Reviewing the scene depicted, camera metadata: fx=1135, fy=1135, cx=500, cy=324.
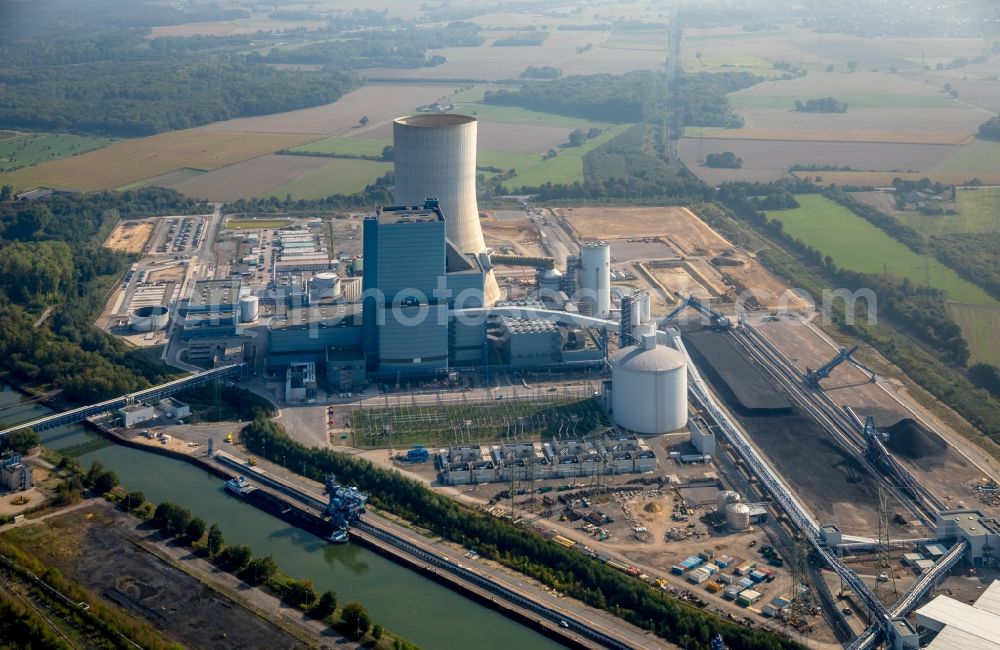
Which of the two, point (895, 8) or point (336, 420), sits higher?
point (895, 8)

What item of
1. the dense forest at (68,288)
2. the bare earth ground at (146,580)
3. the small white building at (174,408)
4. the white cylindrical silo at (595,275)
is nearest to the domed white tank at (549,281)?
the white cylindrical silo at (595,275)

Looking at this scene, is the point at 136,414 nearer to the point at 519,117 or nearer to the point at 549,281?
the point at 549,281

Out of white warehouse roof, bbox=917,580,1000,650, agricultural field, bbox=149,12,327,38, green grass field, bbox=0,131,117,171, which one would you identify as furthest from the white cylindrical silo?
agricultural field, bbox=149,12,327,38

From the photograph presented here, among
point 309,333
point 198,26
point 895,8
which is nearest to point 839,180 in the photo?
point 309,333

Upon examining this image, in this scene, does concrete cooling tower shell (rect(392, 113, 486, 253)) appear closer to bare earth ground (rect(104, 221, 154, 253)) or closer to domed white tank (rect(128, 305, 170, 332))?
domed white tank (rect(128, 305, 170, 332))

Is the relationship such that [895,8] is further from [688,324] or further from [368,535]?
[368,535]

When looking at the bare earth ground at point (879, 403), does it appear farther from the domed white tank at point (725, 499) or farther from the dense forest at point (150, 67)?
the dense forest at point (150, 67)
